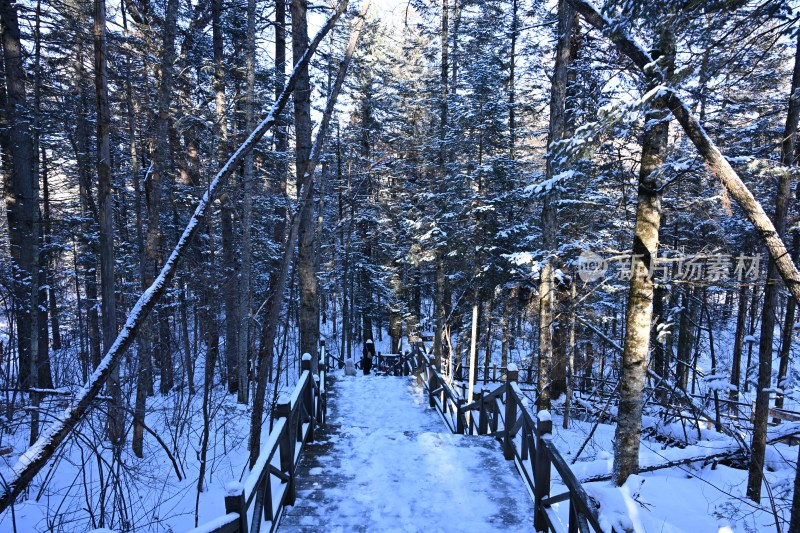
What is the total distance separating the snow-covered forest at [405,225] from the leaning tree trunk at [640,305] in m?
0.04

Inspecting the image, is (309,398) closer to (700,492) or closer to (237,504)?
(237,504)

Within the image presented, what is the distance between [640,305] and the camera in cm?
619

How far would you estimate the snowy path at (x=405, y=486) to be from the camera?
4234mm

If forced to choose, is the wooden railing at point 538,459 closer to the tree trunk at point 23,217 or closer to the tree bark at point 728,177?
the tree bark at point 728,177

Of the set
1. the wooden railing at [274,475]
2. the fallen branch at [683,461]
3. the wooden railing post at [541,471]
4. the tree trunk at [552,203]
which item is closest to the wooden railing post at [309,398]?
the wooden railing at [274,475]

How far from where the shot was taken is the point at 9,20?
7.59 meters

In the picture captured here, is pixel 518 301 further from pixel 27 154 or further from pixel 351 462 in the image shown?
pixel 27 154

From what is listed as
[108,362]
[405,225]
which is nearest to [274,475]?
[108,362]

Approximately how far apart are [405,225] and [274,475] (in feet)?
52.0

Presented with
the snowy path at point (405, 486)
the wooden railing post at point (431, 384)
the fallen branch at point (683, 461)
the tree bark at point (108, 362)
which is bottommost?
the fallen branch at point (683, 461)

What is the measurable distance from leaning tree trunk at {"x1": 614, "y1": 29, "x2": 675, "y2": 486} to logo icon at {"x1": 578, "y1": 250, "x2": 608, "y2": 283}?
5.76m

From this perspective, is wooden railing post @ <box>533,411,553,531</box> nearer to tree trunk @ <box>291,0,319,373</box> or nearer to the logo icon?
tree trunk @ <box>291,0,319,373</box>

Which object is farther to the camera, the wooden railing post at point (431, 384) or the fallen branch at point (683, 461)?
the wooden railing post at point (431, 384)

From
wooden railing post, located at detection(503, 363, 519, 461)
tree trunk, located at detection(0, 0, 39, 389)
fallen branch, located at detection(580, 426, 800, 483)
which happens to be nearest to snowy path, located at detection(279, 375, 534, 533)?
wooden railing post, located at detection(503, 363, 519, 461)
